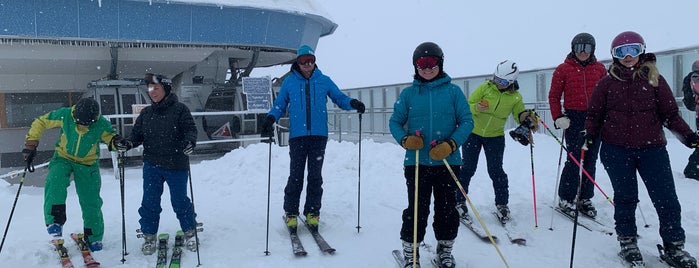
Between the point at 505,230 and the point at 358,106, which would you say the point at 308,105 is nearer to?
the point at 358,106

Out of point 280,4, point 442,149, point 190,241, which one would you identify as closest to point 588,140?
point 442,149

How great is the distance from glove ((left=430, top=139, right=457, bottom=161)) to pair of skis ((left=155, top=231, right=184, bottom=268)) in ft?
7.80

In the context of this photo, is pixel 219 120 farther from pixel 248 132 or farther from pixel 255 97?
pixel 255 97

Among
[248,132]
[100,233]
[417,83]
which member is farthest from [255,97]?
[417,83]

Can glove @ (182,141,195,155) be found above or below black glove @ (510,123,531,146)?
below

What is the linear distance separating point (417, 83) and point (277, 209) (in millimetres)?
3049

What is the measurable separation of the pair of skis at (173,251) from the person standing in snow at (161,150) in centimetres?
9

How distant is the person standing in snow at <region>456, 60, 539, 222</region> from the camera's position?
4.93 m

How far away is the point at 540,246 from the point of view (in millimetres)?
4309

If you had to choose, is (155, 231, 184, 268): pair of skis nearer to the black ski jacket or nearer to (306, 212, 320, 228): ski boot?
the black ski jacket

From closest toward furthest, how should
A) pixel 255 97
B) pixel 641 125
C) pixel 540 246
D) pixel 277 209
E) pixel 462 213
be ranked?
pixel 641 125, pixel 540 246, pixel 462 213, pixel 277 209, pixel 255 97

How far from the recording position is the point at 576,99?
4984 millimetres

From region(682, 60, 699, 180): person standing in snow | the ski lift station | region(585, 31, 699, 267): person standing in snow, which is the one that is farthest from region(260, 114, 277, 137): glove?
the ski lift station

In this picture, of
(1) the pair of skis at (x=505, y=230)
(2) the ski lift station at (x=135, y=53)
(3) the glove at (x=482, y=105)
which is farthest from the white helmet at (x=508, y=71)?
(2) the ski lift station at (x=135, y=53)
